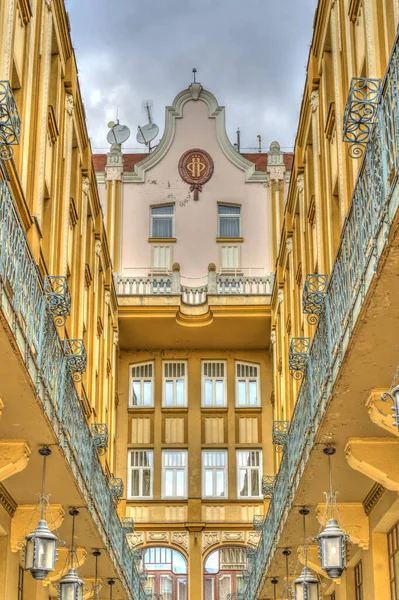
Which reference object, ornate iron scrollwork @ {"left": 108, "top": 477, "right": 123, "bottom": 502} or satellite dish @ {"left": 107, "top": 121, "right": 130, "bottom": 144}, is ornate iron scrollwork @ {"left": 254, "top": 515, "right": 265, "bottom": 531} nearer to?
ornate iron scrollwork @ {"left": 108, "top": 477, "right": 123, "bottom": 502}

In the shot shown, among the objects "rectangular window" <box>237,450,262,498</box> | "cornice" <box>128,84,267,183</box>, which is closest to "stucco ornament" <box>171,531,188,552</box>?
"rectangular window" <box>237,450,262,498</box>

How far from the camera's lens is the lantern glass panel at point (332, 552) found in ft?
46.5

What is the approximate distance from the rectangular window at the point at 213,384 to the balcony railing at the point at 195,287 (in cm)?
277

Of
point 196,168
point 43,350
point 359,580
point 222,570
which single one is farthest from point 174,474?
point 43,350

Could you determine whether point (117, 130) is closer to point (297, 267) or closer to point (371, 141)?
point (297, 267)

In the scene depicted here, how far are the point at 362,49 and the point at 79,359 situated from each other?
6774 millimetres

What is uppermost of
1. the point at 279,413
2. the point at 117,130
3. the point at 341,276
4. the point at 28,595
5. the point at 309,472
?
the point at 117,130

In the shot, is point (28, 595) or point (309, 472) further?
point (28, 595)

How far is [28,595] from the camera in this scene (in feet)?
65.0

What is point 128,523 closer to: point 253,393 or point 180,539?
point 180,539

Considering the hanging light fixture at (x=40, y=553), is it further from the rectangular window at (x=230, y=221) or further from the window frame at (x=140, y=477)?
the rectangular window at (x=230, y=221)

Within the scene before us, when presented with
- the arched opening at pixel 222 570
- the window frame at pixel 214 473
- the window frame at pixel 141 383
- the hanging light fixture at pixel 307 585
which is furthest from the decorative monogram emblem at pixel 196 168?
the hanging light fixture at pixel 307 585

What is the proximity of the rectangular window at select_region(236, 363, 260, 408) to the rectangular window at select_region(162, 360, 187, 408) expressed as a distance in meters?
1.85

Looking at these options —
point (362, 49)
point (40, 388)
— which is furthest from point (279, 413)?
point (40, 388)
